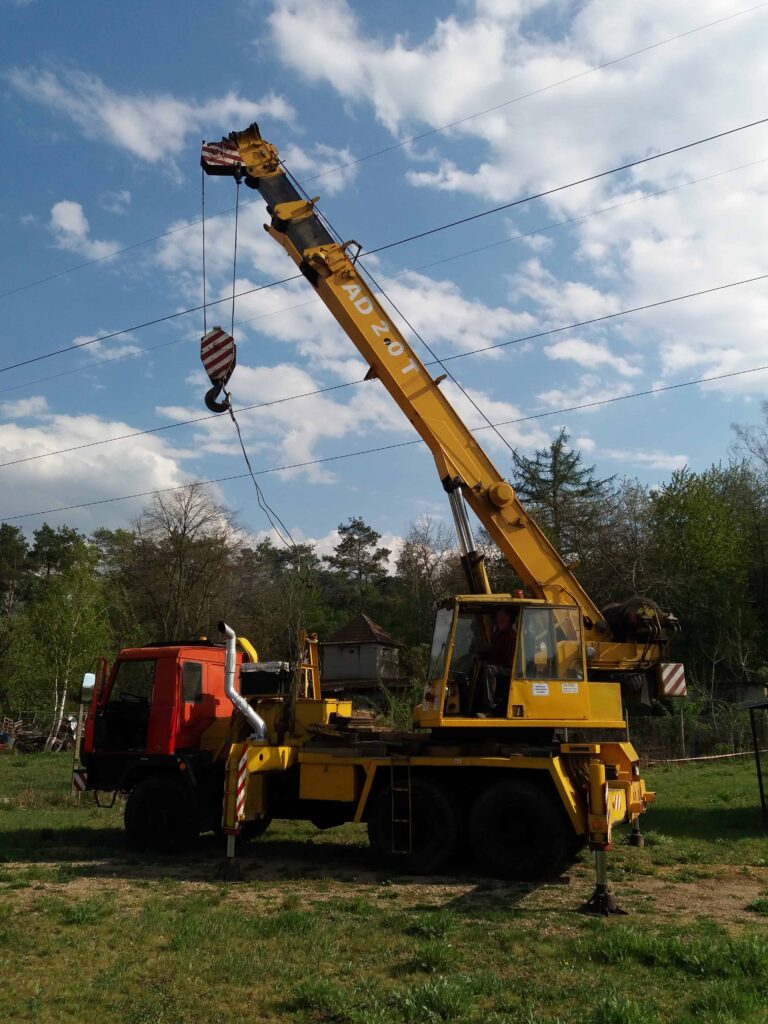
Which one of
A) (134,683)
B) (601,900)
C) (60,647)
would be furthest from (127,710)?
(60,647)

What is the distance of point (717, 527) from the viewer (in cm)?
3816

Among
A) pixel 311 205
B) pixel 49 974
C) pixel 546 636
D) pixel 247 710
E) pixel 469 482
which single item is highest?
pixel 311 205

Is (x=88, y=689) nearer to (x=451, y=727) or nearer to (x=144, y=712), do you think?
(x=144, y=712)

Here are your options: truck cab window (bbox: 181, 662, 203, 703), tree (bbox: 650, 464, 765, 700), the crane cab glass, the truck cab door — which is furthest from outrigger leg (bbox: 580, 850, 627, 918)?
tree (bbox: 650, 464, 765, 700)

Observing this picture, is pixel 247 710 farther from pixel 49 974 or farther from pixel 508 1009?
pixel 508 1009

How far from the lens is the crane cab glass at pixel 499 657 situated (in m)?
10.1

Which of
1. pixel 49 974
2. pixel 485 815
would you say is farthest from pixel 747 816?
pixel 49 974

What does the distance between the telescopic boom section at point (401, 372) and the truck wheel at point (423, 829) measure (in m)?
2.89

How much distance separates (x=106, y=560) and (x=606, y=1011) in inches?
2007

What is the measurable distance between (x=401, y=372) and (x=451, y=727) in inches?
203

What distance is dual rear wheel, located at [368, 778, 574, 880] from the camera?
9.70 meters

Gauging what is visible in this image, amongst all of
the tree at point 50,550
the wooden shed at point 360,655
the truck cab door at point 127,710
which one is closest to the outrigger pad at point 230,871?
the truck cab door at point 127,710

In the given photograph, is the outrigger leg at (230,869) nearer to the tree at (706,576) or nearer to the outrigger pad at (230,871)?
the outrigger pad at (230,871)

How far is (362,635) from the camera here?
48.1 metres
